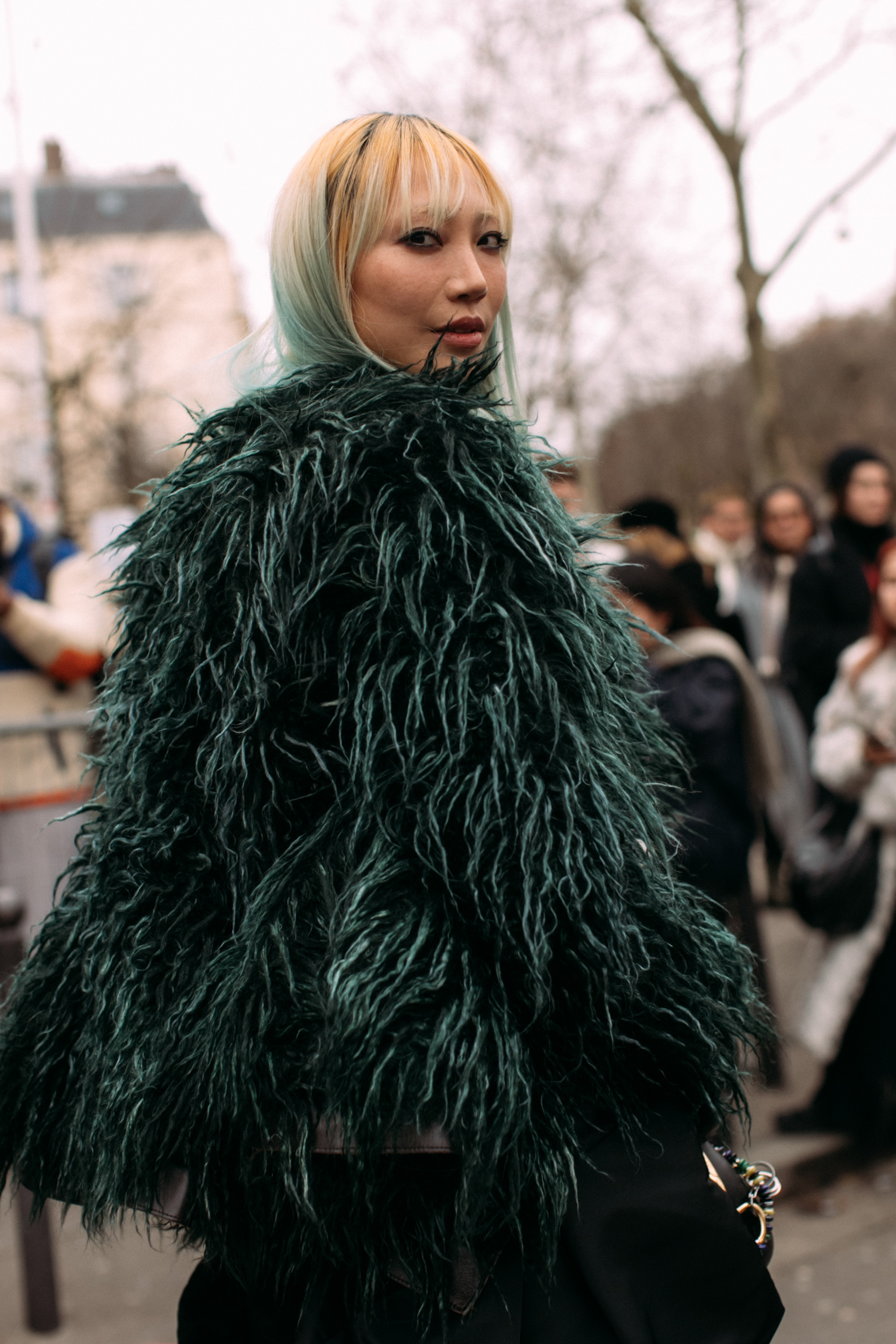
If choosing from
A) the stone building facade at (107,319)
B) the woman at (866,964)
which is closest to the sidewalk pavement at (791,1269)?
the woman at (866,964)

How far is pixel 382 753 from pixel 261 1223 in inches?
17.7

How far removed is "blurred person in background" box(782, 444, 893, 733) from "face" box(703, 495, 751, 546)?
2.34 metres

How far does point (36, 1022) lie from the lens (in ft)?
4.44

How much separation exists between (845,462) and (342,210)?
5.15 meters

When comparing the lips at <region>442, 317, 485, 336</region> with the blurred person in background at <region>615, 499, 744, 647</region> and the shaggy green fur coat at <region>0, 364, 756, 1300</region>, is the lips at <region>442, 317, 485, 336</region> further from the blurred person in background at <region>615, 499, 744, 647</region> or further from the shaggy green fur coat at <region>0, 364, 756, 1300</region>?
the blurred person in background at <region>615, 499, 744, 647</region>

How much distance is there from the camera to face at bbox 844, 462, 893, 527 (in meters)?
6.01

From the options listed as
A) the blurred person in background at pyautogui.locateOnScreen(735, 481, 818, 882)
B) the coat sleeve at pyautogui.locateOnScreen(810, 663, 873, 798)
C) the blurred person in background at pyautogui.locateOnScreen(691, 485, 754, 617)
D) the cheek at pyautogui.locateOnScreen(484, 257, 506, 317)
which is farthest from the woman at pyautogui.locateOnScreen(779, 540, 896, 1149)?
the blurred person in background at pyautogui.locateOnScreen(691, 485, 754, 617)

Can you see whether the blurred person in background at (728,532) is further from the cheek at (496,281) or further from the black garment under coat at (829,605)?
the cheek at (496,281)

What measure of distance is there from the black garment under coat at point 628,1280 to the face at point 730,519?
7645mm

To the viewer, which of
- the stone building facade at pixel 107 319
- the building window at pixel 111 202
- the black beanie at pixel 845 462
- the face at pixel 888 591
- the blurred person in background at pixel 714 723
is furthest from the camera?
the building window at pixel 111 202

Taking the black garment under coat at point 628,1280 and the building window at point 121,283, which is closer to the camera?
the black garment under coat at point 628,1280

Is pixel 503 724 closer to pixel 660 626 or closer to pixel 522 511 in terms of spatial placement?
pixel 522 511

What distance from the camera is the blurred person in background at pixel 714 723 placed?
403 cm

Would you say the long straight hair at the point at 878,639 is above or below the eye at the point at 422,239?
below
